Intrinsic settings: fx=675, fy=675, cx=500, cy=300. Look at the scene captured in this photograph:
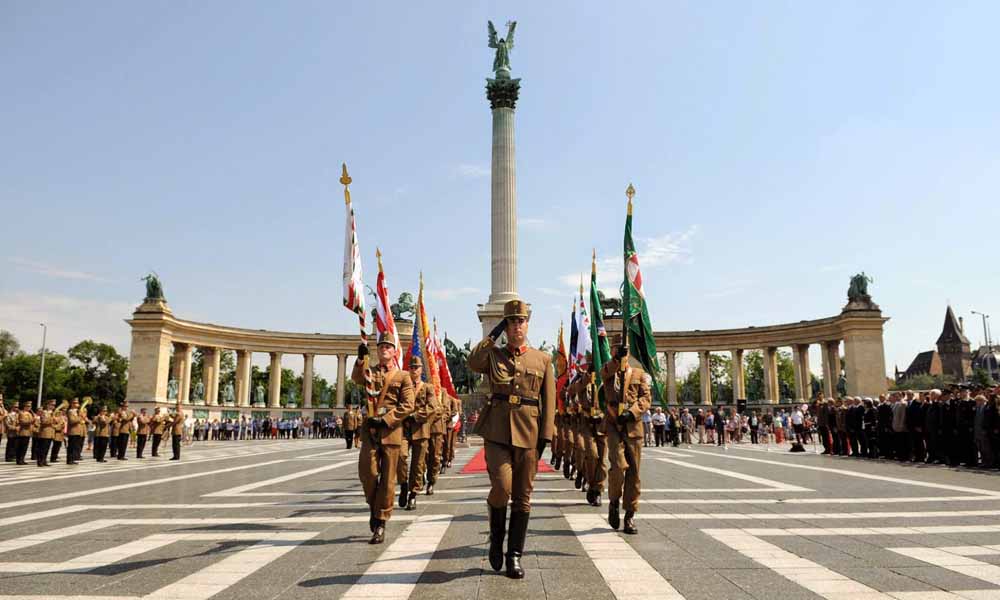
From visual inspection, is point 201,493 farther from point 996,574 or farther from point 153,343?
point 153,343

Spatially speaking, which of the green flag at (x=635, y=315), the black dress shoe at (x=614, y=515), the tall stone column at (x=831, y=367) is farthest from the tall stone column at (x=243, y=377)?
the black dress shoe at (x=614, y=515)

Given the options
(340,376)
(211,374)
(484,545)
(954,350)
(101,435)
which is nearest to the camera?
(484,545)

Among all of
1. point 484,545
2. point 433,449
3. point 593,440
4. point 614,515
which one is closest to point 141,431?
point 433,449

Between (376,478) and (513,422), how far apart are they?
88.5 inches

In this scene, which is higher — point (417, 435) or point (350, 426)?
point (417, 435)

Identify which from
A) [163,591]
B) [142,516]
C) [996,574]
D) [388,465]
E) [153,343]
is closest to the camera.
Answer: [163,591]

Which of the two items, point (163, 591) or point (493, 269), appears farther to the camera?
point (493, 269)

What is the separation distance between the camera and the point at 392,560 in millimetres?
6383

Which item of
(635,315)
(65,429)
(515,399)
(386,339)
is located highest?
→ (635,315)

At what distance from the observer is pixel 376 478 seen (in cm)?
759

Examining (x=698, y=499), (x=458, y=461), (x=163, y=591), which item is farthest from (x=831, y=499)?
(x=458, y=461)

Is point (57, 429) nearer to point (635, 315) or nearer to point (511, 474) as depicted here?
point (635, 315)

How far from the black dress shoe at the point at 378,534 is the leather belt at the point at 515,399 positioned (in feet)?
7.25

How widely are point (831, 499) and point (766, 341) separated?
5800 centimetres
